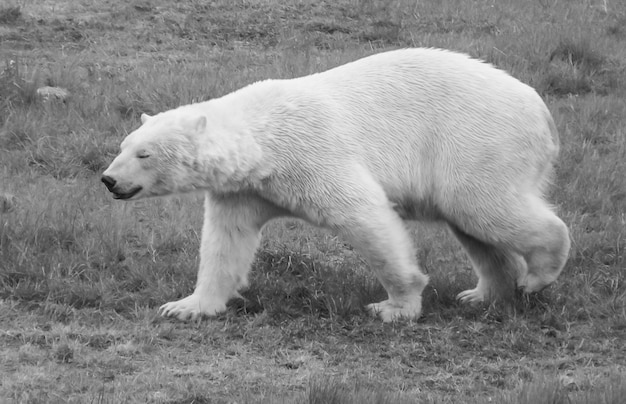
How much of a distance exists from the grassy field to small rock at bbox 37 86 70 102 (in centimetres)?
7

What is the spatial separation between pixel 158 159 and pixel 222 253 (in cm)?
66

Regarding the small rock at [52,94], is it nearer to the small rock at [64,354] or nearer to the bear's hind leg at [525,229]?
the small rock at [64,354]

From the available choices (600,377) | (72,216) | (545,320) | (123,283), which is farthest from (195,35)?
(600,377)

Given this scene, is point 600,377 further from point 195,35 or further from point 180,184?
point 195,35

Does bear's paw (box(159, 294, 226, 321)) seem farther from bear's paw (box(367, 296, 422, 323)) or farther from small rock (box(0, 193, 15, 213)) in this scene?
small rock (box(0, 193, 15, 213))

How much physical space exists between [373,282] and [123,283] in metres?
1.39

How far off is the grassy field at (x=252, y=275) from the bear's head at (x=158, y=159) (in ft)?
2.37

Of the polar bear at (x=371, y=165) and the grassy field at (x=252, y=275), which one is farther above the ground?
the polar bear at (x=371, y=165)

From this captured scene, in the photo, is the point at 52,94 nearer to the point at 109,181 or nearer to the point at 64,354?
the point at 109,181

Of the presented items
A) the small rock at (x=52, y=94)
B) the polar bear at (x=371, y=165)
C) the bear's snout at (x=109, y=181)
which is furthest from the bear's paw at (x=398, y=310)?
the small rock at (x=52, y=94)

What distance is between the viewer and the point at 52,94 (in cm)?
822

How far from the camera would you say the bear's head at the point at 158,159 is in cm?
509

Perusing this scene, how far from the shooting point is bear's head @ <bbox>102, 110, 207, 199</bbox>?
5.09 m

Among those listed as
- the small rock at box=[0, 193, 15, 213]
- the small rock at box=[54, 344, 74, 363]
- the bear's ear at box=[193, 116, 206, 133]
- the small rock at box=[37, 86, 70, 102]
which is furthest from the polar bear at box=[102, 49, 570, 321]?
the small rock at box=[37, 86, 70, 102]
